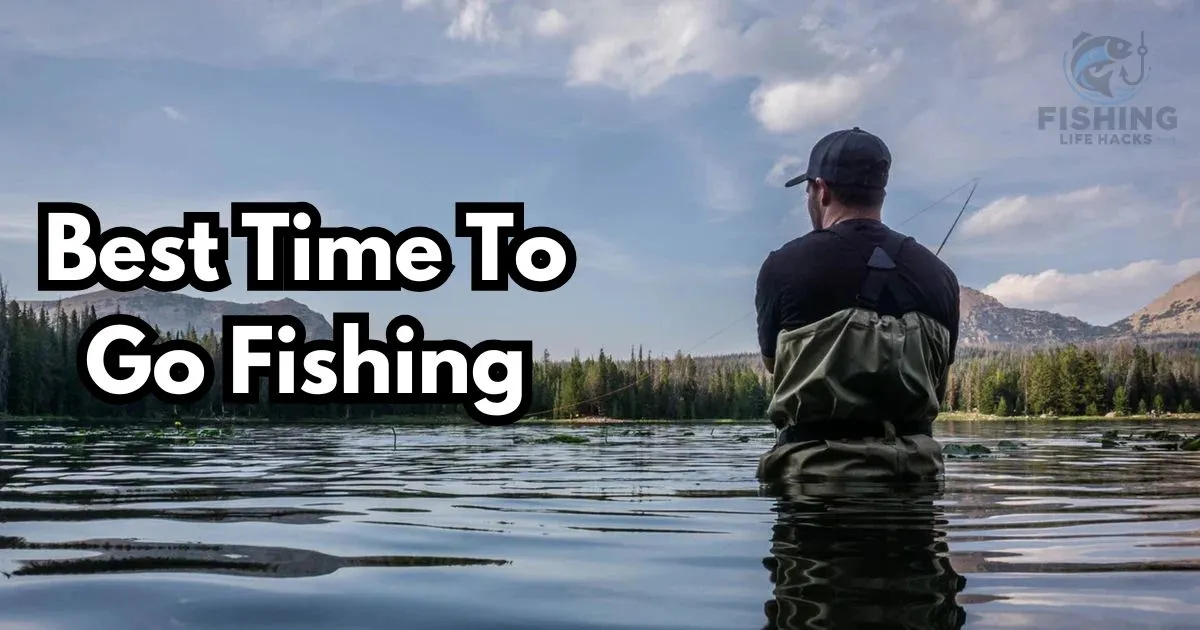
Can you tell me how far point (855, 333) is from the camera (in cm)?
664

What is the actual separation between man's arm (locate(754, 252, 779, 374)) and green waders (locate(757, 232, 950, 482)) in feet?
0.51

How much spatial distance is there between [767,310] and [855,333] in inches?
27.5

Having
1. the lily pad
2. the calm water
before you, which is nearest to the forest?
the lily pad

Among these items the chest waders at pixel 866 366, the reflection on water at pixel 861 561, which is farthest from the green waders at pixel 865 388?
the reflection on water at pixel 861 561

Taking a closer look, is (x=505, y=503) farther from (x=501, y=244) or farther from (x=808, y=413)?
(x=501, y=244)

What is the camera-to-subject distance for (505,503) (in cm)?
814

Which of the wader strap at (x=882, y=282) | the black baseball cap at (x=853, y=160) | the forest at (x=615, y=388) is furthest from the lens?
the forest at (x=615, y=388)

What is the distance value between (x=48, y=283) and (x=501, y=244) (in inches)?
319

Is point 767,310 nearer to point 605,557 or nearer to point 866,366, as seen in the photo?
point 866,366

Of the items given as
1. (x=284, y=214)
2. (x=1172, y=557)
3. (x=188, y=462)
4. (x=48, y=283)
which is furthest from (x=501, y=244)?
(x=1172, y=557)

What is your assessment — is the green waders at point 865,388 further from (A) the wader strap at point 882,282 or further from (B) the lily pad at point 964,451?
(B) the lily pad at point 964,451

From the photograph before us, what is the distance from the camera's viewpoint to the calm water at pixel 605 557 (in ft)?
11.7

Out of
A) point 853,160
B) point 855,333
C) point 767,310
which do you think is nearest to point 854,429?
point 855,333

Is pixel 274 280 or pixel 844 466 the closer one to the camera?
pixel 844 466
